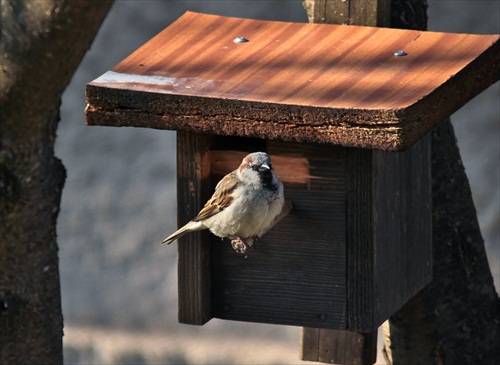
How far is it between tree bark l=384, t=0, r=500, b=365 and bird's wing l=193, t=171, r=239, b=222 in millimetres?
981

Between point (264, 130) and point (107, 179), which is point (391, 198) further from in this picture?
point (107, 179)

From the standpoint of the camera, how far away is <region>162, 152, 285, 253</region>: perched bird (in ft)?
11.5

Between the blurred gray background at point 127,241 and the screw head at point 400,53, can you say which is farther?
the blurred gray background at point 127,241

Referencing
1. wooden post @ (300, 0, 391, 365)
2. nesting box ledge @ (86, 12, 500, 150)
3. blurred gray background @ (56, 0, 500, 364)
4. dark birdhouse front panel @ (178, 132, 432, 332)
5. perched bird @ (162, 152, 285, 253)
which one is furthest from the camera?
blurred gray background @ (56, 0, 500, 364)

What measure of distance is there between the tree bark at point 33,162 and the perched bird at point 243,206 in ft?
1.95

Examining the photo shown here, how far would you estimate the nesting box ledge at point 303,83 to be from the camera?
3338mm

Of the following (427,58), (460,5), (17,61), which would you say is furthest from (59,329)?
(460,5)

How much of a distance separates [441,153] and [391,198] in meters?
Answer: 0.63

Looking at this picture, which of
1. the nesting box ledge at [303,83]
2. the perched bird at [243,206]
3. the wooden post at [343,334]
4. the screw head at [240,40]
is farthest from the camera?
the wooden post at [343,334]

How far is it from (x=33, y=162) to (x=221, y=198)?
726 millimetres

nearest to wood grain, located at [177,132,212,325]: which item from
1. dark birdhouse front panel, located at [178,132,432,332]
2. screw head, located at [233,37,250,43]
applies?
dark birdhouse front panel, located at [178,132,432,332]

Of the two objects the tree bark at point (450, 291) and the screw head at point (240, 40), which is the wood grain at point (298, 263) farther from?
the tree bark at point (450, 291)

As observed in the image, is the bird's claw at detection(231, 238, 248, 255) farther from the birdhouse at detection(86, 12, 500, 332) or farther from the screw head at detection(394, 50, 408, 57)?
the screw head at detection(394, 50, 408, 57)

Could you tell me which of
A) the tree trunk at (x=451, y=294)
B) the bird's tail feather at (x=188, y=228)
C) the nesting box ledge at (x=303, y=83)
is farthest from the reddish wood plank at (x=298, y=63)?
the tree trunk at (x=451, y=294)
